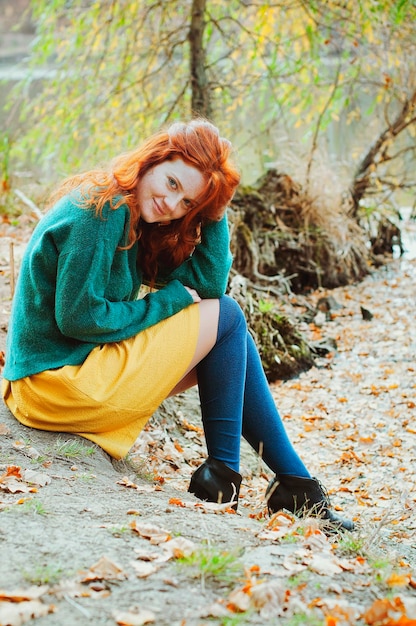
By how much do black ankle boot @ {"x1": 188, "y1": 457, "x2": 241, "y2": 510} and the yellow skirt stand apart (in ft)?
0.91

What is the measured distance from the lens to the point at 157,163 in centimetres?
253

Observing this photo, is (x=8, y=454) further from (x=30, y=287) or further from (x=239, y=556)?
(x=239, y=556)

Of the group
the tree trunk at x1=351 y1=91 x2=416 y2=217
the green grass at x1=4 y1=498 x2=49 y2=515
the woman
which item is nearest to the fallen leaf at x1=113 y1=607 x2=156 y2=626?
the green grass at x1=4 y1=498 x2=49 y2=515

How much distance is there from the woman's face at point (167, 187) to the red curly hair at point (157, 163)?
0.02m

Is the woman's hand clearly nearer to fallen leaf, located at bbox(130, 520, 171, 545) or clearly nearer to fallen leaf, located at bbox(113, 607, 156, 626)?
fallen leaf, located at bbox(130, 520, 171, 545)

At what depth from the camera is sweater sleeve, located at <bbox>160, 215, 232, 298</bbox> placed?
267cm

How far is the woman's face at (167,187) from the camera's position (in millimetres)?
2523

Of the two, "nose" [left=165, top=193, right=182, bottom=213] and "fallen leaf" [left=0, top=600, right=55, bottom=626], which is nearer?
"fallen leaf" [left=0, top=600, right=55, bottom=626]

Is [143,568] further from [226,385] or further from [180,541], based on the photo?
[226,385]

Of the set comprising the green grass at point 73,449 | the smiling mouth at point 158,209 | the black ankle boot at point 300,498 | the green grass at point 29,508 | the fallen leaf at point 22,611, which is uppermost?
the smiling mouth at point 158,209

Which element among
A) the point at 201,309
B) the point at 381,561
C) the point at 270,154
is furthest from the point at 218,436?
the point at 270,154

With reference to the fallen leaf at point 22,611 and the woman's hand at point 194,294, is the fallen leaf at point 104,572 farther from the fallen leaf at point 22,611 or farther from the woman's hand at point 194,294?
the woman's hand at point 194,294

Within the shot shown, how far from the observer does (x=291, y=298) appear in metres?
6.46

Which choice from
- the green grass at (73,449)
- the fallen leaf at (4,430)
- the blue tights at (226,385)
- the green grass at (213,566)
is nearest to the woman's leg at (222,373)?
the blue tights at (226,385)
